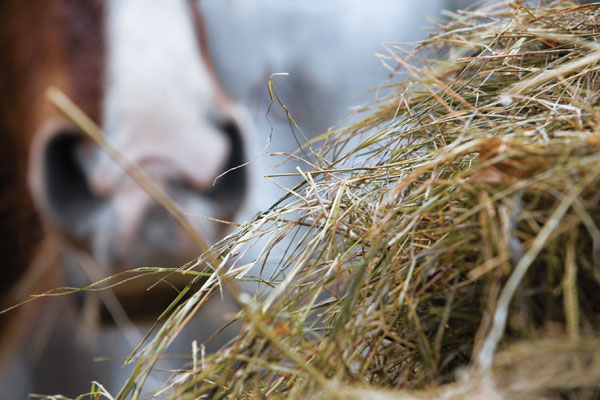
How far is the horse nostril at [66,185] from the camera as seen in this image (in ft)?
2.80

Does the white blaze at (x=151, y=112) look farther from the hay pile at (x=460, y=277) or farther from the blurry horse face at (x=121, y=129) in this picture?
the hay pile at (x=460, y=277)

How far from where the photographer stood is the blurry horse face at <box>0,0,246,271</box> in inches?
33.2

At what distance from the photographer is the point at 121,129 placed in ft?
2.83

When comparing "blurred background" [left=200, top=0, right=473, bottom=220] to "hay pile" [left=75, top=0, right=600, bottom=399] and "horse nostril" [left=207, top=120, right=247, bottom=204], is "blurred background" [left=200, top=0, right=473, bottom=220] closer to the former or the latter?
"horse nostril" [left=207, top=120, right=247, bottom=204]

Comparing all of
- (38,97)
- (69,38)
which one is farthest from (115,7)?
(38,97)

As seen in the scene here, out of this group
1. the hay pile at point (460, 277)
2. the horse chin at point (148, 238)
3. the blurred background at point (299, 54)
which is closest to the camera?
the hay pile at point (460, 277)

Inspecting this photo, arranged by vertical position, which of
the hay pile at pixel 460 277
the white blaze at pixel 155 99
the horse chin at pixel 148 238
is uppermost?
the white blaze at pixel 155 99

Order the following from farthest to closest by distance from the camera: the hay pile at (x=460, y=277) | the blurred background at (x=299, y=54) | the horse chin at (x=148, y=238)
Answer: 1. the blurred background at (x=299, y=54)
2. the horse chin at (x=148, y=238)
3. the hay pile at (x=460, y=277)

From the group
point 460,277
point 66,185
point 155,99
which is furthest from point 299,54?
point 460,277

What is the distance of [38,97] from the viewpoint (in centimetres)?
90

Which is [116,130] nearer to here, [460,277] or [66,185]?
[66,185]

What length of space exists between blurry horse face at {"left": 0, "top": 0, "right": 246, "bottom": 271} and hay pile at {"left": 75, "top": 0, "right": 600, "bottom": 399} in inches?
22.3

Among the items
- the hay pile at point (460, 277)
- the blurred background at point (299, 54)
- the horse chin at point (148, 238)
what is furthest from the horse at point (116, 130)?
the hay pile at point (460, 277)

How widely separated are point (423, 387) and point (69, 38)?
0.86m
